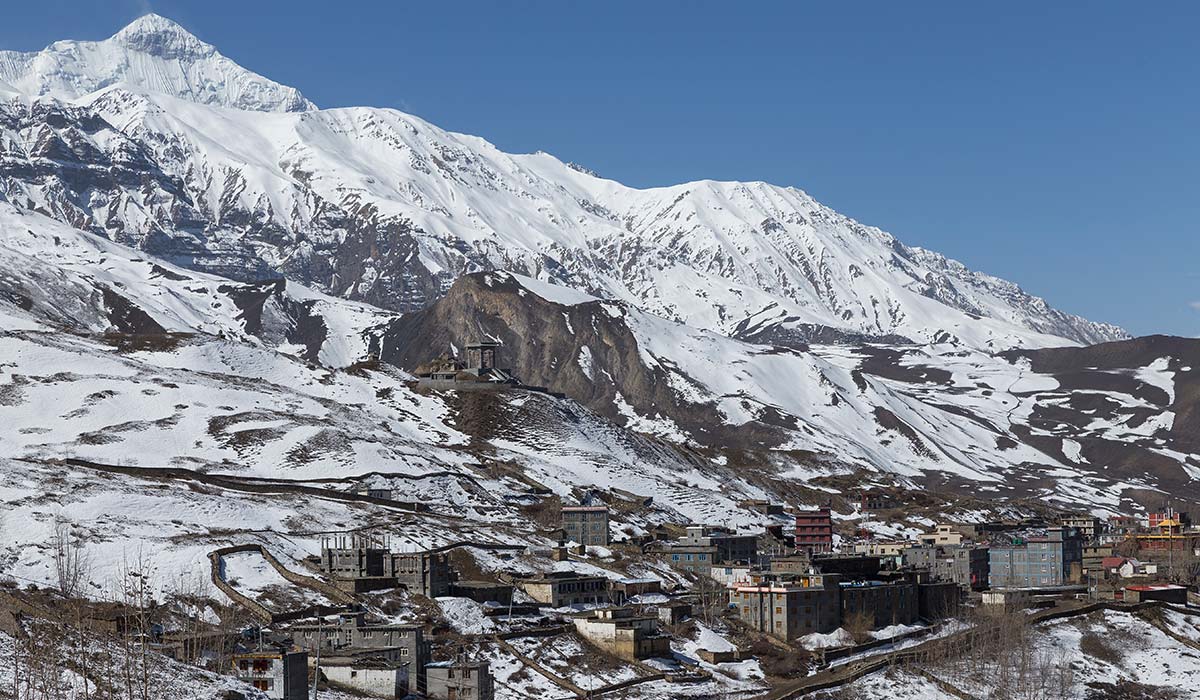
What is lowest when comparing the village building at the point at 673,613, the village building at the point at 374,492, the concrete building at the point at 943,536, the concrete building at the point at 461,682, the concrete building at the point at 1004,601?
the concrete building at the point at 461,682

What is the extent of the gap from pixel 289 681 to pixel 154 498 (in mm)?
55262

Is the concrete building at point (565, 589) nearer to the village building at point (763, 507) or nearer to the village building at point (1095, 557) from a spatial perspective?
the village building at point (1095, 557)

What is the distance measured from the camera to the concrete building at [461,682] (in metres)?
93.1

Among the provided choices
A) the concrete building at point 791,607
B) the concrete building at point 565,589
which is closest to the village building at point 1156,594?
the concrete building at point 791,607

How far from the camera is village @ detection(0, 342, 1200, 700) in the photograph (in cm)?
9369

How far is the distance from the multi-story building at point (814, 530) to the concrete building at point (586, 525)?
20.6 meters

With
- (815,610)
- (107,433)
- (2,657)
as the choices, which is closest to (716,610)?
(815,610)

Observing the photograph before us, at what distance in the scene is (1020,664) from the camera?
107m

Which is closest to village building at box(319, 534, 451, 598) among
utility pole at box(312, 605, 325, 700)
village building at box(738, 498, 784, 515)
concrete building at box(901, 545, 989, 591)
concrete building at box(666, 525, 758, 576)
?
utility pole at box(312, 605, 325, 700)

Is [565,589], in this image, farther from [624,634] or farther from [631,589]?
[624,634]

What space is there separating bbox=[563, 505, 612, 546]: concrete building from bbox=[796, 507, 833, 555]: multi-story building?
2064 centimetres

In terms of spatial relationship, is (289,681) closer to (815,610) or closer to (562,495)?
(815,610)

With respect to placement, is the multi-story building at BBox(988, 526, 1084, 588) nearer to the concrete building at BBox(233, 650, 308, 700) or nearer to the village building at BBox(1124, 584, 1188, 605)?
the village building at BBox(1124, 584, 1188, 605)

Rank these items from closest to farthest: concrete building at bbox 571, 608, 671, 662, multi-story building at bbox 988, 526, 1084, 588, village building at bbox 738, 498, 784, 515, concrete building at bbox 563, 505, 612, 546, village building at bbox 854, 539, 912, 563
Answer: concrete building at bbox 571, 608, 671, 662, concrete building at bbox 563, 505, 612, 546, village building at bbox 854, 539, 912, 563, multi-story building at bbox 988, 526, 1084, 588, village building at bbox 738, 498, 784, 515
